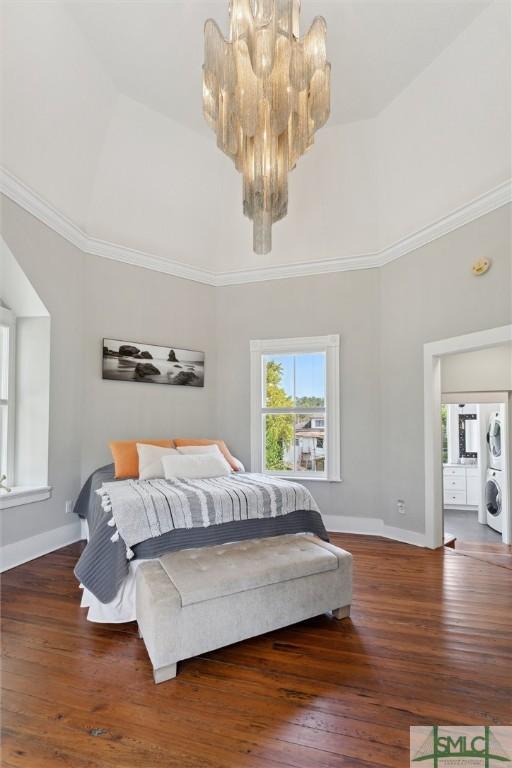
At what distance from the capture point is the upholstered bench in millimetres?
2045

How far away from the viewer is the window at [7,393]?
12.7 feet

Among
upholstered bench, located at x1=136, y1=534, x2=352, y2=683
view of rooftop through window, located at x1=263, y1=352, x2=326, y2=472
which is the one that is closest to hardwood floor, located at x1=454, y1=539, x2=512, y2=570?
view of rooftop through window, located at x1=263, y1=352, x2=326, y2=472

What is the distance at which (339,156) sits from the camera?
4.44 meters

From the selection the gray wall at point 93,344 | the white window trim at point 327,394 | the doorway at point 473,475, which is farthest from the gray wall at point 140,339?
the doorway at point 473,475

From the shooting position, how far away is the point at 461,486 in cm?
698

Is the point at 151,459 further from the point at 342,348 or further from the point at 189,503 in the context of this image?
the point at 342,348

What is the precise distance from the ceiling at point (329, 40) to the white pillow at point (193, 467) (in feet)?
11.1

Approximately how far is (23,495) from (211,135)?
403 cm

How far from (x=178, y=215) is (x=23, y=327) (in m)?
2.12

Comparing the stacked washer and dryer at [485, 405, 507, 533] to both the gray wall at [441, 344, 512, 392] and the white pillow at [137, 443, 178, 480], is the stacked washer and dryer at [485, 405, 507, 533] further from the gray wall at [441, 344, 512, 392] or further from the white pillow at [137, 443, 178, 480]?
the white pillow at [137, 443, 178, 480]

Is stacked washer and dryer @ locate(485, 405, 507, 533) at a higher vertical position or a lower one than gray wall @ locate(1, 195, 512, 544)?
lower

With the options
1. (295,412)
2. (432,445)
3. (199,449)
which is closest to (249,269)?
(295,412)

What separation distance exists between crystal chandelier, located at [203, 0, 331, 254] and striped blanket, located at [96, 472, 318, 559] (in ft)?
6.06

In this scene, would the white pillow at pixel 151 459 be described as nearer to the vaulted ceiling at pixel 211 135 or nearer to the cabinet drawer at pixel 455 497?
the vaulted ceiling at pixel 211 135
